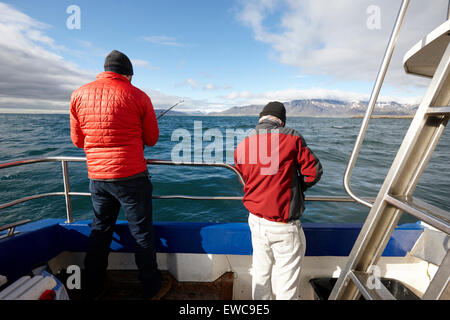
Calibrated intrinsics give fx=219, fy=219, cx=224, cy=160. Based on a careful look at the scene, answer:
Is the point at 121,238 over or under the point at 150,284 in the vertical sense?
over

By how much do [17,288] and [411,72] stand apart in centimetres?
264

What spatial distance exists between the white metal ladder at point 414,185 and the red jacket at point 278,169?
62cm

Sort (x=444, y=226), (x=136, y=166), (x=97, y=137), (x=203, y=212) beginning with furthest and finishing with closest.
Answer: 1. (x=203, y=212)
2. (x=136, y=166)
3. (x=97, y=137)
4. (x=444, y=226)

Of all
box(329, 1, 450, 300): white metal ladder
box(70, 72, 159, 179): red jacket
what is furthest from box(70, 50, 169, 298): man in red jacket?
box(329, 1, 450, 300): white metal ladder

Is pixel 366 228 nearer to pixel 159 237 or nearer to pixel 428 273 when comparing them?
pixel 159 237

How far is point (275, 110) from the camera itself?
1.78 meters

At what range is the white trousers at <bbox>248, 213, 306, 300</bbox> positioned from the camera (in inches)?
66.6

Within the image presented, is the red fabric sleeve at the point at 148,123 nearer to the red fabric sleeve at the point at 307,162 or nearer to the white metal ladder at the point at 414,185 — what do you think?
the red fabric sleeve at the point at 307,162

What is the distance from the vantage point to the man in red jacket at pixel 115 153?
1672 millimetres

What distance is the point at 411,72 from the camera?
1.30 metres

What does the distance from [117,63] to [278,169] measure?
61.1 inches

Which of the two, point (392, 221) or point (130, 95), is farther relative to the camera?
point (130, 95)

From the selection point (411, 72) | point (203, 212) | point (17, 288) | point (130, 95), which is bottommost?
point (203, 212)

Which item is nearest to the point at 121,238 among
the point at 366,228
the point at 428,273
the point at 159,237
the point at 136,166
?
the point at 159,237
